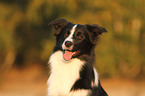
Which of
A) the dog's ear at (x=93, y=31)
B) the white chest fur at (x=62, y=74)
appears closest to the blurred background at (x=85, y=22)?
the white chest fur at (x=62, y=74)

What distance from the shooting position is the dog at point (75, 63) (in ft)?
19.8

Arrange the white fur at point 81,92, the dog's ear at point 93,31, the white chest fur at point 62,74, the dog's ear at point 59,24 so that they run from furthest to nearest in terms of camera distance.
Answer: the dog's ear at point 59,24, the dog's ear at point 93,31, the white chest fur at point 62,74, the white fur at point 81,92

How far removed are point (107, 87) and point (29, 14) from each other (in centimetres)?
929

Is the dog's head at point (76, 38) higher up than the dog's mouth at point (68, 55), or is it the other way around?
the dog's head at point (76, 38)

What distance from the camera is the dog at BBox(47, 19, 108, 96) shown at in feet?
19.8

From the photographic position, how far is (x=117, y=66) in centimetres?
2242

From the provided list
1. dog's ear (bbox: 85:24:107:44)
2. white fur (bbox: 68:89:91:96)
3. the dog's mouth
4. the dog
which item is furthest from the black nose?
white fur (bbox: 68:89:91:96)

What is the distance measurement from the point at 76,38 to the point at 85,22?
13345mm

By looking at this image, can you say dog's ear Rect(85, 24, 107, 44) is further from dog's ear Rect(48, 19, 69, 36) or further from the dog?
dog's ear Rect(48, 19, 69, 36)

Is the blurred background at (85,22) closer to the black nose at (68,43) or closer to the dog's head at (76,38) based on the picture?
the dog's head at (76,38)

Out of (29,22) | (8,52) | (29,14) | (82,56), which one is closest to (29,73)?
(8,52)

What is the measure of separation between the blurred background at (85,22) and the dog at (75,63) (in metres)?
12.3

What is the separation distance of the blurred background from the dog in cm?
1229

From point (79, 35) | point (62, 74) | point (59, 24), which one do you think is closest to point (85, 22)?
point (59, 24)
